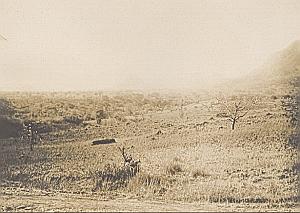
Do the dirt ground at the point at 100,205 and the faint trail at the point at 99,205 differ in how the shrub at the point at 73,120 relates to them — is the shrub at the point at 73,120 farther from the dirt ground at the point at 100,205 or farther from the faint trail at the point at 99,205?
the faint trail at the point at 99,205

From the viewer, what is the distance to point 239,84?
27922 mm

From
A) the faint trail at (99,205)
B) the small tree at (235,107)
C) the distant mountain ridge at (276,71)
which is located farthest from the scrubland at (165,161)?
the distant mountain ridge at (276,71)

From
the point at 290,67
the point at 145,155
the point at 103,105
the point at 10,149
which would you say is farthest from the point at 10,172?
the point at 290,67

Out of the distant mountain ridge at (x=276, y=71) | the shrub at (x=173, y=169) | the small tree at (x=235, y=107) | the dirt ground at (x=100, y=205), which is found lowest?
the dirt ground at (x=100, y=205)

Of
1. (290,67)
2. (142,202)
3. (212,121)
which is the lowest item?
(142,202)

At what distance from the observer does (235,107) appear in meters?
19.5

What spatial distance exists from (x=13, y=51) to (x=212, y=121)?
55.7 ft

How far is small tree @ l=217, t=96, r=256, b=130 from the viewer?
58.9ft

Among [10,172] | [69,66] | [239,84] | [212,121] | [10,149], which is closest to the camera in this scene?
[10,172]

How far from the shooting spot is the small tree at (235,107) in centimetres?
1796

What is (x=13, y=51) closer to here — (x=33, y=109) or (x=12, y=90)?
(x=12, y=90)

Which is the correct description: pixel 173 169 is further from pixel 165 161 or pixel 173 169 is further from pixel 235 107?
pixel 235 107

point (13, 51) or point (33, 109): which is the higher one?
point (13, 51)

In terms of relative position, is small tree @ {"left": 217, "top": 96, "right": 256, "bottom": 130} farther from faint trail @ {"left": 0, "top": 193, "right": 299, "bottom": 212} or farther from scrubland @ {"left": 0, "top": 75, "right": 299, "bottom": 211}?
faint trail @ {"left": 0, "top": 193, "right": 299, "bottom": 212}
